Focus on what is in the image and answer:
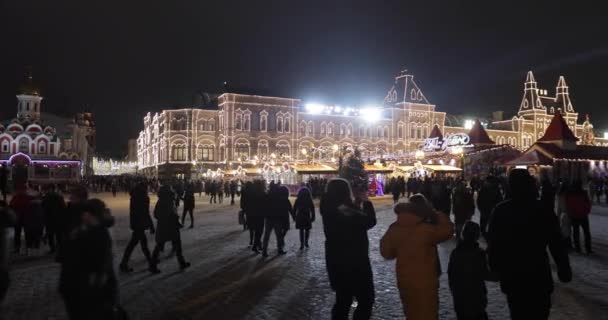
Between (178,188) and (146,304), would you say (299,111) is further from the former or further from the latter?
(146,304)

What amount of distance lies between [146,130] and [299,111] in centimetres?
2363

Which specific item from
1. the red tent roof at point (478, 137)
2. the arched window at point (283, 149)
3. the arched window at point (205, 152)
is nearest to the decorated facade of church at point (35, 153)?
the arched window at point (205, 152)

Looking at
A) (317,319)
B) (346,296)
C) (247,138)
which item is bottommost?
(317,319)

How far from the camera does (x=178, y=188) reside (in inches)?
890

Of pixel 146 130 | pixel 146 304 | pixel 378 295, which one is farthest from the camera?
pixel 146 130

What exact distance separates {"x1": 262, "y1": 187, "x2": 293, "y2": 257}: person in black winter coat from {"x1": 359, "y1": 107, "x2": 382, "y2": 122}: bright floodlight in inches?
2039

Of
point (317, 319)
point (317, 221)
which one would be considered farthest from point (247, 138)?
point (317, 319)

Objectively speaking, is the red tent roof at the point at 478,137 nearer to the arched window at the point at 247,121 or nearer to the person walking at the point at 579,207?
the person walking at the point at 579,207

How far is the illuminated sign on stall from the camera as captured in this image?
107 feet

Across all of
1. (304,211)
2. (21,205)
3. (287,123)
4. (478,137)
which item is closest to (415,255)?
(304,211)

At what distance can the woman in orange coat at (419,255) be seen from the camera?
3980mm

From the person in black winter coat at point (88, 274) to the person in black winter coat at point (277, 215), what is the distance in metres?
6.23

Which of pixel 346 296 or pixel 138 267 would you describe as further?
pixel 138 267

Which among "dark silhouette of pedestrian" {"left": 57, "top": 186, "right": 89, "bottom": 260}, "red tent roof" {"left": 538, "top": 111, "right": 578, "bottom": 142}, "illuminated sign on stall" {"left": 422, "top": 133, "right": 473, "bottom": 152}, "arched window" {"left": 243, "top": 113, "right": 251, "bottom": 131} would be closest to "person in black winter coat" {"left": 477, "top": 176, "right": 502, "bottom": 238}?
"dark silhouette of pedestrian" {"left": 57, "top": 186, "right": 89, "bottom": 260}
